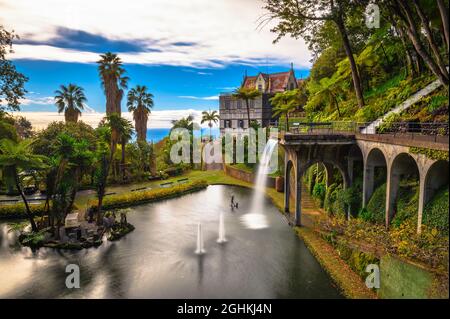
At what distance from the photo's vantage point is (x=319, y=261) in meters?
19.0

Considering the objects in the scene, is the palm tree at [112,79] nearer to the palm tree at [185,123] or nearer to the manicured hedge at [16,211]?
the palm tree at [185,123]

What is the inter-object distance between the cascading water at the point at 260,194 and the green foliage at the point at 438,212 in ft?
43.4

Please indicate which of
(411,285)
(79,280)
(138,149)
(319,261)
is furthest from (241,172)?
(411,285)

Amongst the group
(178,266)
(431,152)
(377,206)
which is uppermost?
(431,152)

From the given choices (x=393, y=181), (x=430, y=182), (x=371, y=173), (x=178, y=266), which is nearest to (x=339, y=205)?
(x=371, y=173)

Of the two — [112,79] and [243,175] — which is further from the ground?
[112,79]

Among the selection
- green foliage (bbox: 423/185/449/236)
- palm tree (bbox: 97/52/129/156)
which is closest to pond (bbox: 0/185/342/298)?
green foliage (bbox: 423/185/449/236)

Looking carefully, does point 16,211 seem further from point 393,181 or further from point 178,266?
point 393,181

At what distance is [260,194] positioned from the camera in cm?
3825

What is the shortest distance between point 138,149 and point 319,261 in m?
36.9

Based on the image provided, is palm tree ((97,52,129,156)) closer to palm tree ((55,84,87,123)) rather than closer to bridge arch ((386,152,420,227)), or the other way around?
palm tree ((55,84,87,123))

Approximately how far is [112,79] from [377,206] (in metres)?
48.7

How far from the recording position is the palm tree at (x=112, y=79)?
5397 cm
